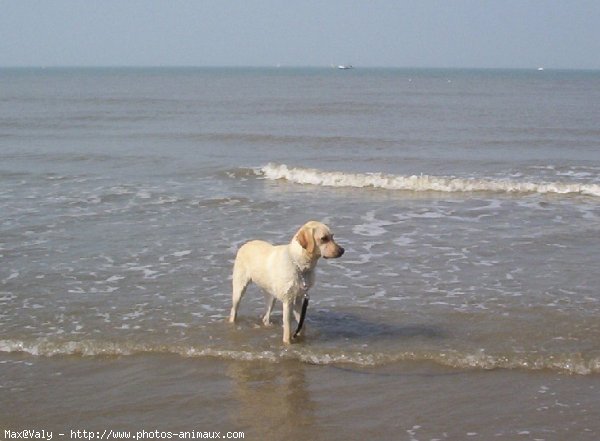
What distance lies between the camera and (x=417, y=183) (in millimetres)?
18594

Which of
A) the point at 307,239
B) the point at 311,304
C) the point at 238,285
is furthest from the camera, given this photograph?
the point at 311,304

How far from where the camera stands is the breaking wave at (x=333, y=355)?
291 inches

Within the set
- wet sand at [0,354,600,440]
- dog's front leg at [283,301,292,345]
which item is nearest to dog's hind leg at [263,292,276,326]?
dog's front leg at [283,301,292,345]

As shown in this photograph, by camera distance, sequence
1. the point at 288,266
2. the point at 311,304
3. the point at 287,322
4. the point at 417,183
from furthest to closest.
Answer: the point at 417,183 → the point at 311,304 → the point at 287,322 → the point at 288,266

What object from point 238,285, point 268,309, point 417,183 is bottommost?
point 268,309

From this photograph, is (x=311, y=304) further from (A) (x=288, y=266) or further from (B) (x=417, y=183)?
(B) (x=417, y=183)

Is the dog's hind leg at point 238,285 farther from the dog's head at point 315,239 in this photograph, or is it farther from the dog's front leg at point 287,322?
the dog's head at point 315,239

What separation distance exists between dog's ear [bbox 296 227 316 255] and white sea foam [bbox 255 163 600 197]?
10.9 meters

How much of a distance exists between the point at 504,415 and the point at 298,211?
926 centimetres

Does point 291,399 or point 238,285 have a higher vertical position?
point 238,285

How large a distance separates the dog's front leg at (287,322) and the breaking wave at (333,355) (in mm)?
163

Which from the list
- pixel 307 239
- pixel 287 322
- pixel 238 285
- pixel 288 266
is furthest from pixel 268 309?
pixel 307 239

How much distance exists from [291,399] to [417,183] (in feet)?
41.2

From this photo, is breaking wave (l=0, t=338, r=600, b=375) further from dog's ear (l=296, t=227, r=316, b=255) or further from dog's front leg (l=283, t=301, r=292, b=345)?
dog's ear (l=296, t=227, r=316, b=255)
